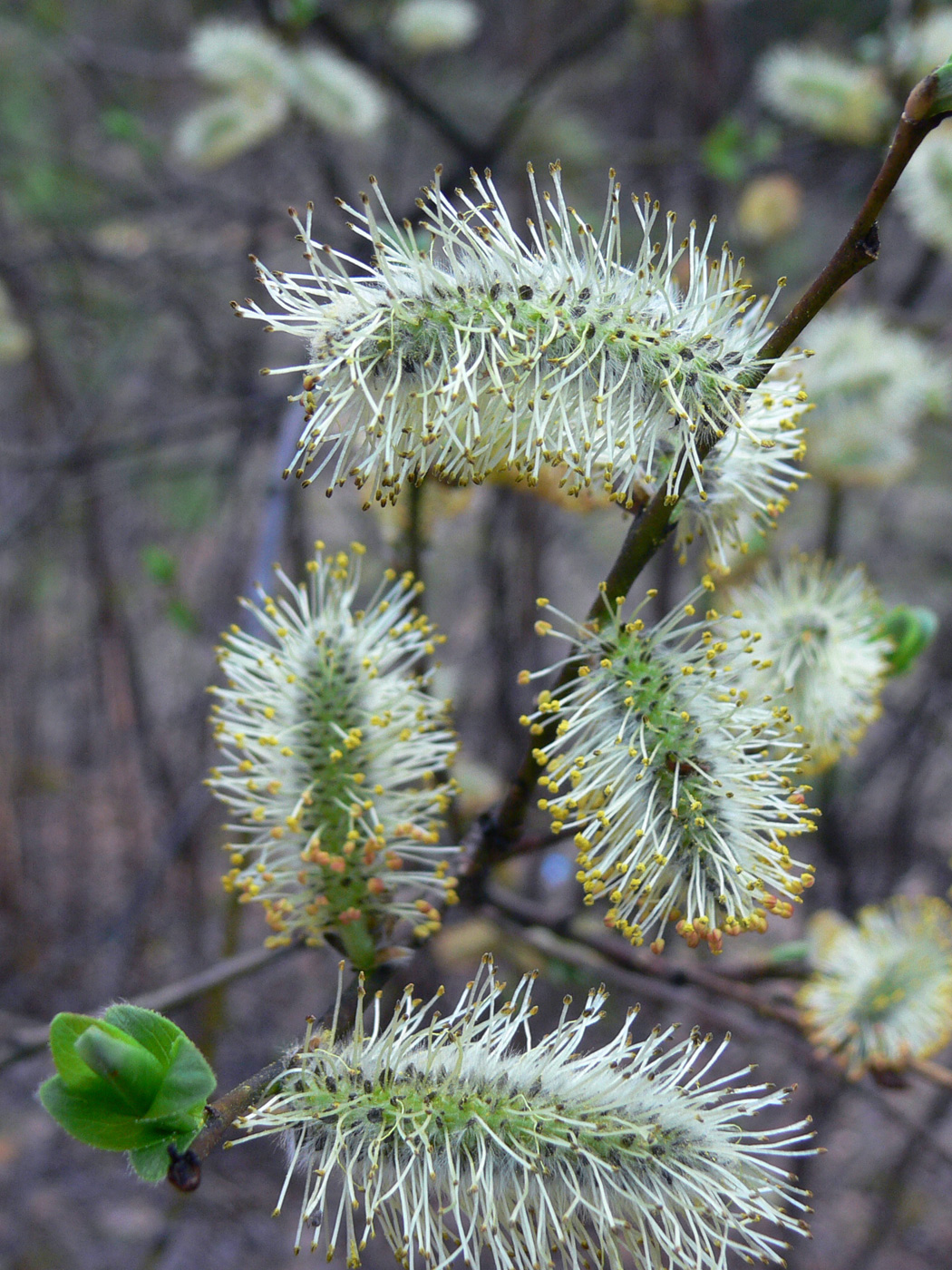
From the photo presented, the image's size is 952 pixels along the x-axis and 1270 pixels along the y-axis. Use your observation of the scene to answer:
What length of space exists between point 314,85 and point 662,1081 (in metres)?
2.28

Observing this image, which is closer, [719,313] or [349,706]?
[719,313]

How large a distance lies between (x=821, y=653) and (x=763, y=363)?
0.39 m

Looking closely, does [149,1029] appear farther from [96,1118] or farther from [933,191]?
[933,191]

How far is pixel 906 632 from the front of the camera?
44.3 inches

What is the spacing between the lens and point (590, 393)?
2.37 feet

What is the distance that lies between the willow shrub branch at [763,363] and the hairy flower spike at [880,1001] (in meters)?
0.52

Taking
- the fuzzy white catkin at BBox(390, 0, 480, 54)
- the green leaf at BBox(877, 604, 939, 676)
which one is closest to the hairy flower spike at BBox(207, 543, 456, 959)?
the green leaf at BBox(877, 604, 939, 676)

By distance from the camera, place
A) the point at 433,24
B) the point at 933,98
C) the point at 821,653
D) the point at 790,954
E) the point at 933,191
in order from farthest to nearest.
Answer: the point at 433,24 → the point at 933,191 → the point at 790,954 → the point at 821,653 → the point at 933,98

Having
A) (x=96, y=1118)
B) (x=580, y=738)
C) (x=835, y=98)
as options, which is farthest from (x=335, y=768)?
(x=835, y=98)

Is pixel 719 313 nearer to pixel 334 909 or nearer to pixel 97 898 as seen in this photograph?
pixel 334 909

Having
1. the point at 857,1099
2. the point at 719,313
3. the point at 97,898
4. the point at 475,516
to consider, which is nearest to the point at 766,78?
the point at 475,516

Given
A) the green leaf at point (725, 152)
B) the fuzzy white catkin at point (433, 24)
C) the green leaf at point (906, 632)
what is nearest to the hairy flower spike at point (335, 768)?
the green leaf at point (906, 632)

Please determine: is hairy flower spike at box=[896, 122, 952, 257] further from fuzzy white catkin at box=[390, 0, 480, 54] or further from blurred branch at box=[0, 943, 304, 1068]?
blurred branch at box=[0, 943, 304, 1068]

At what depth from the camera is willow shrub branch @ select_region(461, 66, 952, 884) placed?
62 cm
